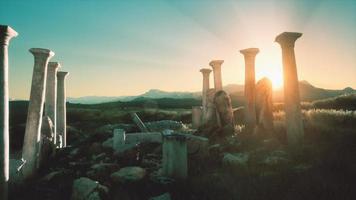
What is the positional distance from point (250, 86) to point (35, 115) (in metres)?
9.79

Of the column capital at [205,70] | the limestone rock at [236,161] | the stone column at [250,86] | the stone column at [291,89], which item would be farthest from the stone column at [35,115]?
the column capital at [205,70]

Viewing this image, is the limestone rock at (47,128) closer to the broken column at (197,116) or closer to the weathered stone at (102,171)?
the weathered stone at (102,171)

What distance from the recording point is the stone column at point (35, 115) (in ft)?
31.9

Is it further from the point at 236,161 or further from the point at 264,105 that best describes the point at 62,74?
the point at 236,161

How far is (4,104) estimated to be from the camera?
21.0 feet

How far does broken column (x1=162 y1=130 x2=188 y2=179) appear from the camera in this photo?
8117 mm

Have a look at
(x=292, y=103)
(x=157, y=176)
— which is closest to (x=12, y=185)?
(x=157, y=176)

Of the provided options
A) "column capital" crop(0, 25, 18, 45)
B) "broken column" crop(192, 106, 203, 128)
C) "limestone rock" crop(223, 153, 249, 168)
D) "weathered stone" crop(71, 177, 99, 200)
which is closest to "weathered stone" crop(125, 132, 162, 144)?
"limestone rock" crop(223, 153, 249, 168)

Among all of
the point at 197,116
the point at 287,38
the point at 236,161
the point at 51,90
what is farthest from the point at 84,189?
the point at 197,116

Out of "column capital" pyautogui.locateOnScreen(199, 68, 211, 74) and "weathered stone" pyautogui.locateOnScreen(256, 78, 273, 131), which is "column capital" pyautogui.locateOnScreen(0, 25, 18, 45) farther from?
"column capital" pyautogui.locateOnScreen(199, 68, 211, 74)

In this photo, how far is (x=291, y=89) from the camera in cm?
1086

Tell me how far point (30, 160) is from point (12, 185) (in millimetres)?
1360

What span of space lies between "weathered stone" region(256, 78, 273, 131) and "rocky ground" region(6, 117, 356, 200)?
598mm

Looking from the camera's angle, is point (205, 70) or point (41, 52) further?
point (205, 70)
